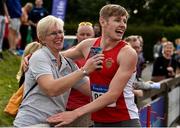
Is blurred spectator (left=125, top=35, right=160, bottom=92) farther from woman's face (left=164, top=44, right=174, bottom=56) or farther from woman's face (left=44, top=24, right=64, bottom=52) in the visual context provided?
woman's face (left=44, top=24, right=64, bottom=52)

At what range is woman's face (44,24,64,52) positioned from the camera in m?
4.58

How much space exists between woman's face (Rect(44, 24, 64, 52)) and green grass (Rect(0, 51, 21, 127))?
2.27m

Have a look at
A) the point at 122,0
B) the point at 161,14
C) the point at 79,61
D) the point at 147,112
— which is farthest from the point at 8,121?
the point at 161,14

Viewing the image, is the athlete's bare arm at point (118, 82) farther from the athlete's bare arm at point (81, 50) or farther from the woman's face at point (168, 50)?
the woman's face at point (168, 50)

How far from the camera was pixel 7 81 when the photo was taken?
371 inches

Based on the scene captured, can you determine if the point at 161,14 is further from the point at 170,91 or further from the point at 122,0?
the point at 170,91

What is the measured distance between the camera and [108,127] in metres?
4.73

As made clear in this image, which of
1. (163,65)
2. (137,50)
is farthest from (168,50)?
(137,50)

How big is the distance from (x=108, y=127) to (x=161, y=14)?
40607mm

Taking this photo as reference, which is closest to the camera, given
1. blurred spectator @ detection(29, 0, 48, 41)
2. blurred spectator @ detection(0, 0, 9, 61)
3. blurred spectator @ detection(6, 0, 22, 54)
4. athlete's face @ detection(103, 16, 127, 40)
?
athlete's face @ detection(103, 16, 127, 40)

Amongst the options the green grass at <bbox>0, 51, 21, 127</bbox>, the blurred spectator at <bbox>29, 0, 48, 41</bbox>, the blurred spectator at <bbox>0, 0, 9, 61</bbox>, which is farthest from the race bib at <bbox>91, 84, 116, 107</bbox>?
the blurred spectator at <bbox>29, 0, 48, 41</bbox>

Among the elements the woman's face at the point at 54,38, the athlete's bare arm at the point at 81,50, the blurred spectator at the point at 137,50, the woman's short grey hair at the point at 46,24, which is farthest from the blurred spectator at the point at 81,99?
the blurred spectator at the point at 137,50

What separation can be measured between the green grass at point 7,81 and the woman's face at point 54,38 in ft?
7.45

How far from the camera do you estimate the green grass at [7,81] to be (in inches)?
274
